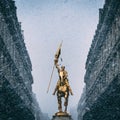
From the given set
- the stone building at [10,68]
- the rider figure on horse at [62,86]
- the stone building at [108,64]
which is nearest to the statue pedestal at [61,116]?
the rider figure on horse at [62,86]

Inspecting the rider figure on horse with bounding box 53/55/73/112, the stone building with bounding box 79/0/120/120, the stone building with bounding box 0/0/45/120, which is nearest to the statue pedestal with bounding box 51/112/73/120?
the rider figure on horse with bounding box 53/55/73/112

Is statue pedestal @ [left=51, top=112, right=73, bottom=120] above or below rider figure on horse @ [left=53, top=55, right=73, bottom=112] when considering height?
below

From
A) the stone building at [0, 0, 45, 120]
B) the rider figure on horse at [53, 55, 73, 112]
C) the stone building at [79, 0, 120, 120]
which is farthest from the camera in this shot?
the stone building at [79, 0, 120, 120]

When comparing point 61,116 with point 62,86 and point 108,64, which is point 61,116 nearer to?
point 62,86

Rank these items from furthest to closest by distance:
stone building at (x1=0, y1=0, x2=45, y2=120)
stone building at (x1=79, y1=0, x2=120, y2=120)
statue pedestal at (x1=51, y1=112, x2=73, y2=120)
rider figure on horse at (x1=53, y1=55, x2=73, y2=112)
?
stone building at (x1=79, y1=0, x2=120, y2=120)
stone building at (x1=0, y1=0, x2=45, y2=120)
rider figure on horse at (x1=53, y1=55, x2=73, y2=112)
statue pedestal at (x1=51, y1=112, x2=73, y2=120)

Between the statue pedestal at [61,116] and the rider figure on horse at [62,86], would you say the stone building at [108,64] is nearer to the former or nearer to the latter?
the rider figure on horse at [62,86]

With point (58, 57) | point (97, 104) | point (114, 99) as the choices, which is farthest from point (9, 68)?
point (58, 57)

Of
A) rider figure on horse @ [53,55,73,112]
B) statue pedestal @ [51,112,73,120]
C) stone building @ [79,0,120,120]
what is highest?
stone building @ [79,0,120,120]

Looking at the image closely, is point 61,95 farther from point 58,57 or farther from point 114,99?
point 114,99

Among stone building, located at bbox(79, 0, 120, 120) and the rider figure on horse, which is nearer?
the rider figure on horse

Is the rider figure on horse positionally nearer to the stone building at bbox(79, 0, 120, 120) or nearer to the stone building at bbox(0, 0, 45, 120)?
the stone building at bbox(0, 0, 45, 120)

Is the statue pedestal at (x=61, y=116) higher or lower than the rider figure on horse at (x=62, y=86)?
lower

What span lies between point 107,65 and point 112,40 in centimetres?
384

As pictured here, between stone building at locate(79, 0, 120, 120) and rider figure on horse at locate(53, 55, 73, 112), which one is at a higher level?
stone building at locate(79, 0, 120, 120)
